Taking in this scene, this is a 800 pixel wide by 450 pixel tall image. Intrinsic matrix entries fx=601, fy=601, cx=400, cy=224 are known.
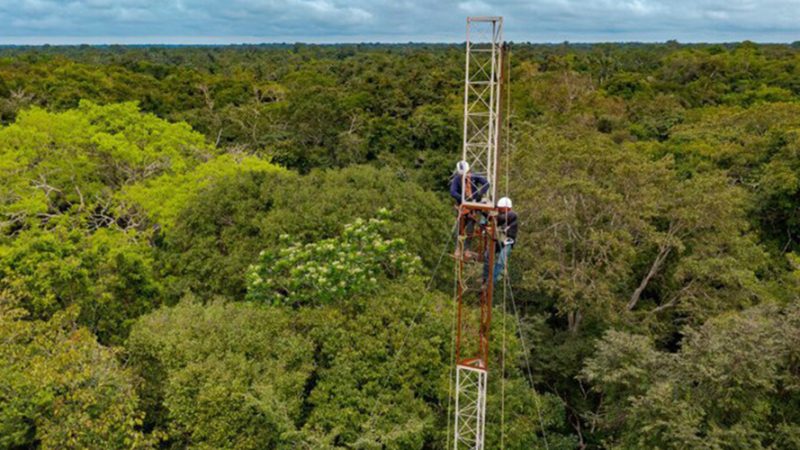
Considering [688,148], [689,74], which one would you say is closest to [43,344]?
[688,148]

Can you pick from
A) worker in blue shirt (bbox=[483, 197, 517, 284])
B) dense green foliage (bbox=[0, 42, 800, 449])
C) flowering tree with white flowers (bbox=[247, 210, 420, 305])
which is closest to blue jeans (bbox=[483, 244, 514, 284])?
worker in blue shirt (bbox=[483, 197, 517, 284])

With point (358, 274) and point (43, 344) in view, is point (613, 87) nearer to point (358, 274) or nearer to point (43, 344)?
point (358, 274)

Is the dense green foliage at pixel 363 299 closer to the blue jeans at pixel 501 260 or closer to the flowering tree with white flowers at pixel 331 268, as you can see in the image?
the flowering tree with white flowers at pixel 331 268

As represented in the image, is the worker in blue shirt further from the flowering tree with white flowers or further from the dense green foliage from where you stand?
the flowering tree with white flowers

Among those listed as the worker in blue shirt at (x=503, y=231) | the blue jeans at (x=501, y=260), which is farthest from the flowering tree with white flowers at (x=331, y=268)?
the worker in blue shirt at (x=503, y=231)

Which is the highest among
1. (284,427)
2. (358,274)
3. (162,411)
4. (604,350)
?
(358,274)

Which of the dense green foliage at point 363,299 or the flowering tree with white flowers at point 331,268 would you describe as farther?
the flowering tree with white flowers at point 331,268
